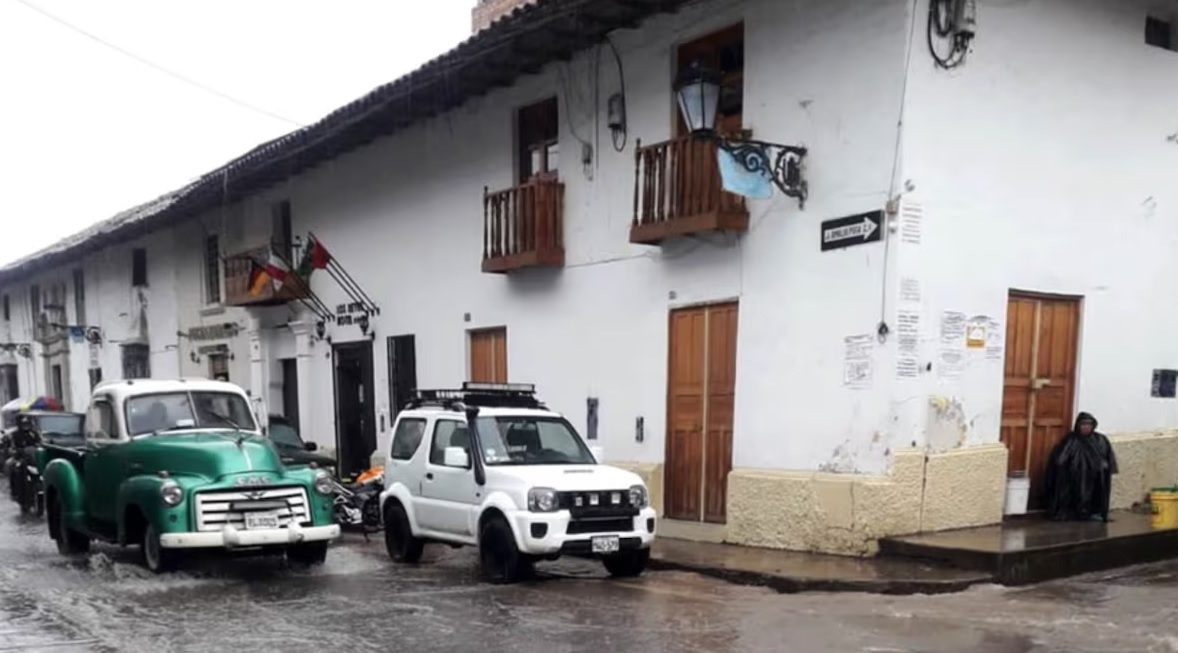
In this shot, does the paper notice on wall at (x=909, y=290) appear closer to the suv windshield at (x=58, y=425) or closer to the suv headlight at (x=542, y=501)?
the suv headlight at (x=542, y=501)

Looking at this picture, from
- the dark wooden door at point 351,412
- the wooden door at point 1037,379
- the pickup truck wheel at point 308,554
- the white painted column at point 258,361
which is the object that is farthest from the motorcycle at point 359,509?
the white painted column at point 258,361

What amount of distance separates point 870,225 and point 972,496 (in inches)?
116

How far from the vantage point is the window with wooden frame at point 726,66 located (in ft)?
36.6

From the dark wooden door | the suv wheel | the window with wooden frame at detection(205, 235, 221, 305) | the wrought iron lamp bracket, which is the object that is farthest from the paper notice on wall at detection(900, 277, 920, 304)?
the window with wooden frame at detection(205, 235, 221, 305)

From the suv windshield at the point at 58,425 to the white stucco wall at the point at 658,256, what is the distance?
6.17 meters

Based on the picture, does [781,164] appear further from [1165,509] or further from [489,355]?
[489,355]

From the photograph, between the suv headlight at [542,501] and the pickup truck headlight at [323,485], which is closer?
the suv headlight at [542,501]

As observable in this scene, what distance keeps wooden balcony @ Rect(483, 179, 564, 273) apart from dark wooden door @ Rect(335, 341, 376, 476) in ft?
17.6

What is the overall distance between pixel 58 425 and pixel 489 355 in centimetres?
956

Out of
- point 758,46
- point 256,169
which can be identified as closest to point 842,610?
point 758,46

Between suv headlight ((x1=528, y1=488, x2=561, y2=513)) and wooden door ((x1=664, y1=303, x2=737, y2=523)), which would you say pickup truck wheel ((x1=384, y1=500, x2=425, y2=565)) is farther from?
wooden door ((x1=664, y1=303, x2=737, y2=523))

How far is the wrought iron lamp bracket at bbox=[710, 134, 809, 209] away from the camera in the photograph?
9984 mm

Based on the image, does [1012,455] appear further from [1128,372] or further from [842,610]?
[842,610]

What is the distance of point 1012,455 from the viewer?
10477mm
